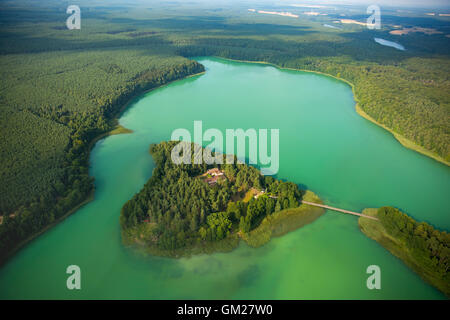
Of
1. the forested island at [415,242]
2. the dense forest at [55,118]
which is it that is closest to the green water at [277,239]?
the forested island at [415,242]

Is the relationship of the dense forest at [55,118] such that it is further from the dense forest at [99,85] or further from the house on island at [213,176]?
the house on island at [213,176]

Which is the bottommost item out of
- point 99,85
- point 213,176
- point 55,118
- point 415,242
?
point 415,242

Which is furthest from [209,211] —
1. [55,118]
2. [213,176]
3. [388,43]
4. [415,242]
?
[388,43]

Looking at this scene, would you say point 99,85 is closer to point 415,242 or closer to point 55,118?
point 55,118

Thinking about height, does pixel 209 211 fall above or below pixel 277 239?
above

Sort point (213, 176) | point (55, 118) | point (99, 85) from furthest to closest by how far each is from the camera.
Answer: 1. point (99, 85)
2. point (55, 118)
3. point (213, 176)
